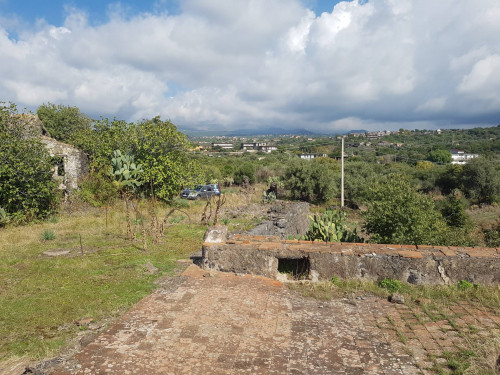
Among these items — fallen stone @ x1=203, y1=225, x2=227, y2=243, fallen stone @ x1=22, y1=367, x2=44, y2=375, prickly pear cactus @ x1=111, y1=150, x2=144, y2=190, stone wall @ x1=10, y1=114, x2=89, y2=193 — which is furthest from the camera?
stone wall @ x1=10, y1=114, x2=89, y2=193

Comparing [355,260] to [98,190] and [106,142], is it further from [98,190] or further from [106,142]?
[106,142]

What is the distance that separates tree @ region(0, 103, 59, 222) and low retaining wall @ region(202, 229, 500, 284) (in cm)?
927

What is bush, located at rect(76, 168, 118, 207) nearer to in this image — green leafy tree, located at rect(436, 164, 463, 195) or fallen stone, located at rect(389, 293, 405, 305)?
fallen stone, located at rect(389, 293, 405, 305)

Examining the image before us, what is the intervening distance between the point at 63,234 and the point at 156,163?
644 centimetres

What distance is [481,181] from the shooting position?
31312mm

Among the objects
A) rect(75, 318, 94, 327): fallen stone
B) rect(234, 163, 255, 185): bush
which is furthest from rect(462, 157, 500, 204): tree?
rect(75, 318, 94, 327): fallen stone

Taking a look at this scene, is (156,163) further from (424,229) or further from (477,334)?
(477,334)

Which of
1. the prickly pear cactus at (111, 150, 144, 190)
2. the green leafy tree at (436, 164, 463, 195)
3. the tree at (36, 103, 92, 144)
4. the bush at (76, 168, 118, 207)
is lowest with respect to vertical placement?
the green leafy tree at (436, 164, 463, 195)

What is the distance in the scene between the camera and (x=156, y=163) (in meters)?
16.3

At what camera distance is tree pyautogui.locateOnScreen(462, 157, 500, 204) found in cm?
3100

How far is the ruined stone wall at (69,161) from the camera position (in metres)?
15.8

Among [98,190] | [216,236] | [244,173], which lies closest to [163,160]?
[98,190]

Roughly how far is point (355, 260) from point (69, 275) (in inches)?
211

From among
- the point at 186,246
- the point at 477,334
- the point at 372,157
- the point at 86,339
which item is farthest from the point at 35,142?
the point at 372,157
